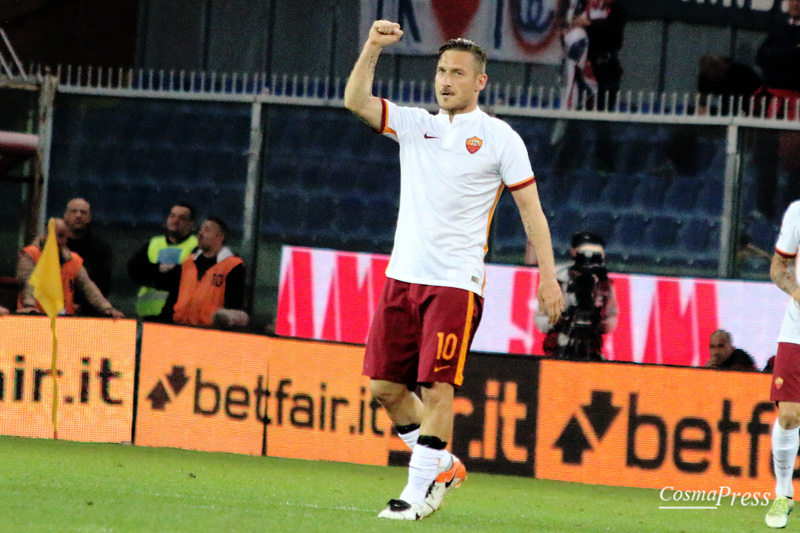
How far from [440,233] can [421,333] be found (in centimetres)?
47

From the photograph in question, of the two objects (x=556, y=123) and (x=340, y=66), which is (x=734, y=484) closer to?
(x=556, y=123)

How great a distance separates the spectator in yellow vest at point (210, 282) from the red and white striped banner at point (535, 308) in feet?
1.53

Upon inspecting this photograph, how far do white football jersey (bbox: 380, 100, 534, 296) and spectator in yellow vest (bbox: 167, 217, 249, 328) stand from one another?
5.35 meters

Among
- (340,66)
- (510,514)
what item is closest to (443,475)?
(510,514)

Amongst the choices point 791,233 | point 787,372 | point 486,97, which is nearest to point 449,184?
point 791,233

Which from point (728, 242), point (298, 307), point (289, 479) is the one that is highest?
point (728, 242)

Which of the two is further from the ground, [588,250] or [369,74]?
[369,74]

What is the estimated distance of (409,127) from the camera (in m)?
6.59

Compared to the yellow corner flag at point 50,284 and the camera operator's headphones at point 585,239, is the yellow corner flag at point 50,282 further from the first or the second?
the camera operator's headphones at point 585,239

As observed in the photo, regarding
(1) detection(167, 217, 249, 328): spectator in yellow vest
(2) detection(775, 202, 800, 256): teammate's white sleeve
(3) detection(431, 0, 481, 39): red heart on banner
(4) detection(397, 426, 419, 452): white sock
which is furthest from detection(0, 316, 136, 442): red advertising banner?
(3) detection(431, 0, 481, 39): red heart on banner

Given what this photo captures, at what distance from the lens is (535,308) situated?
11.4 metres

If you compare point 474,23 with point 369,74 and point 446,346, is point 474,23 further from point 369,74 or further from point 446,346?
point 446,346

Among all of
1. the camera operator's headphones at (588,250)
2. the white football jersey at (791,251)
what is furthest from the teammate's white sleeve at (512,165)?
the camera operator's headphones at (588,250)

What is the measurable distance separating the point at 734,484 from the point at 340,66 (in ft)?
25.8
